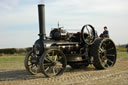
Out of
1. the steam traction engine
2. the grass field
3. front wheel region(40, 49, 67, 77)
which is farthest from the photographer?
the grass field

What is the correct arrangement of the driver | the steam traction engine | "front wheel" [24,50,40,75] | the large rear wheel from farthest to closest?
the driver < the large rear wheel < "front wheel" [24,50,40,75] < the steam traction engine

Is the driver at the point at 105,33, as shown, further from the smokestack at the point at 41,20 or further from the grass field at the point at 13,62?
the grass field at the point at 13,62

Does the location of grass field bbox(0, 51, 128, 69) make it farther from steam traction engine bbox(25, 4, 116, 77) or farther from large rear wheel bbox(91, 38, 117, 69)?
large rear wheel bbox(91, 38, 117, 69)

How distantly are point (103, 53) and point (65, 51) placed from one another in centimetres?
195

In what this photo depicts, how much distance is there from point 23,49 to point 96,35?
21.6 metres

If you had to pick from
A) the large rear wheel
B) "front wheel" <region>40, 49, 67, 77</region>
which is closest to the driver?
the large rear wheel

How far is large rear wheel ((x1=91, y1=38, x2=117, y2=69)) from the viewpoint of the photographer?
33.7 feet

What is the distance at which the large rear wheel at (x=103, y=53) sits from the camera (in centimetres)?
1027

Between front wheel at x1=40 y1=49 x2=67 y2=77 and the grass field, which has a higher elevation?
front wheel at x1=40 y1=49 x2=67 y2=77

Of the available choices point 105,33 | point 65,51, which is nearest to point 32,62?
point 65,51

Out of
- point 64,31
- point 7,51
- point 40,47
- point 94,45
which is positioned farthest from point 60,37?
point 7,51

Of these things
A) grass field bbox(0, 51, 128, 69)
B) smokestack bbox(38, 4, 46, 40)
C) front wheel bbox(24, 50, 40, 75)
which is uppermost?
smokestack bbox(38, 4, 46, 40)

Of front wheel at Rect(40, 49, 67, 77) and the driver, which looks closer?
front wheel at Rect(40, 49, 67, 77)

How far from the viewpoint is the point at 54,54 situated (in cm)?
898
